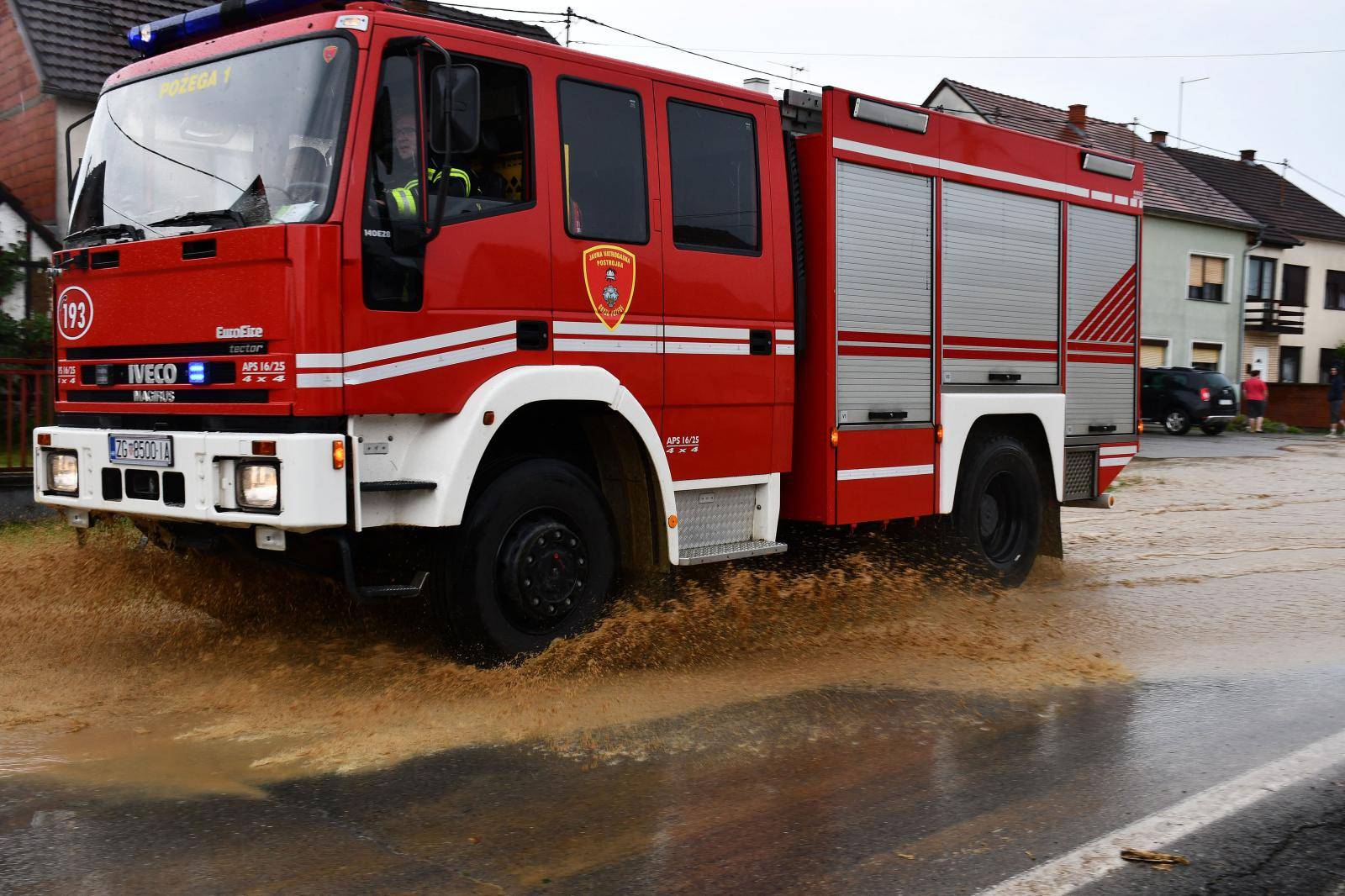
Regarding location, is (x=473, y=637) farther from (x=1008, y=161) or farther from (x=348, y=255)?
(x=1008, y=161)

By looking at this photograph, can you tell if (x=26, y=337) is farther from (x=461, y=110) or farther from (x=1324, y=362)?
(x=1324, y=362)

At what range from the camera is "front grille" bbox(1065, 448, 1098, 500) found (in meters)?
9.27

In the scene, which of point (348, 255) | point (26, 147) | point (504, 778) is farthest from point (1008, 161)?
point (26, 147)

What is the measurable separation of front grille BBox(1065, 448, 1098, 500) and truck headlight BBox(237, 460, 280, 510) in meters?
6.07

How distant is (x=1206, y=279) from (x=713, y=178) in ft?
119

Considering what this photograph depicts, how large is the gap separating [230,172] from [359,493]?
1499 mm

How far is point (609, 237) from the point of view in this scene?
6.09 metres

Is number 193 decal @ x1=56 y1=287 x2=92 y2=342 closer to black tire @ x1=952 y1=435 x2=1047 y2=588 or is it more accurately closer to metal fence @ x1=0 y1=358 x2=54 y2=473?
metal fence @ x1=0 y1=358 x2=54 y2=473

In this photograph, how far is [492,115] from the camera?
575 centimetres

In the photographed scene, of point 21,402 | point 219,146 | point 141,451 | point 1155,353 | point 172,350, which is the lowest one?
point 141,451

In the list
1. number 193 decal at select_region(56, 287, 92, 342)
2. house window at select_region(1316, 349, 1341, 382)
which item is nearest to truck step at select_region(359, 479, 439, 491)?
number 193 decal at select_region(56, 287, 92, 342)

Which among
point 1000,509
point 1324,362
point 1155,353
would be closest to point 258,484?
point 1000,509

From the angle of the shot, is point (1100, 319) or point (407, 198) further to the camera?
point (1100, 319)

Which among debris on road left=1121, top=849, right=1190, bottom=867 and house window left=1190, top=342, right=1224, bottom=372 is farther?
house window left=1190, top=342, right=1224, bottom=372
